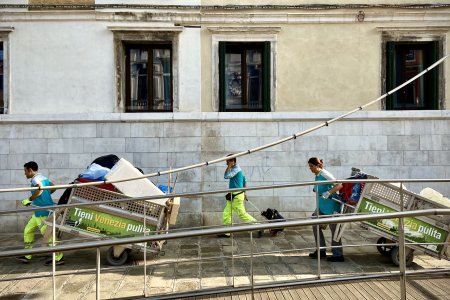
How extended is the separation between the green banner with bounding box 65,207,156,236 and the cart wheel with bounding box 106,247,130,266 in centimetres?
39

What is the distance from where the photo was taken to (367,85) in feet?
36.9

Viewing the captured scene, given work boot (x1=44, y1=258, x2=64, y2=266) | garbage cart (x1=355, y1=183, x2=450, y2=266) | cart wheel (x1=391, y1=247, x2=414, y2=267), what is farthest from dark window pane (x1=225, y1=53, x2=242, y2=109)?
work boot (x1=44, y1=258, x2=64, y2=266)

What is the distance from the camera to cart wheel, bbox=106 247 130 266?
787 centimetres

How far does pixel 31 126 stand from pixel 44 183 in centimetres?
323

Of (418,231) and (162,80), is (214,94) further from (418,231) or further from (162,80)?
(418,231)

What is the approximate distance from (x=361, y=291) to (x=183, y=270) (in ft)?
10.1

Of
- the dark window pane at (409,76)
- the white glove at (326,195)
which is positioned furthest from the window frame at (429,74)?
the white glove at (326,195)

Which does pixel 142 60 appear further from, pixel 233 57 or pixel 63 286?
pixel 63 286

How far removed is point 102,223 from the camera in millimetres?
7750

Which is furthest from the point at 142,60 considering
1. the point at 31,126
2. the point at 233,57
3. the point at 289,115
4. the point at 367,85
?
the point at 367,85

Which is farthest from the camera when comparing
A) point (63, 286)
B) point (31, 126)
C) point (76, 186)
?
point (31, 126)

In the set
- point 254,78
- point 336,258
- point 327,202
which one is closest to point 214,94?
point 254,78

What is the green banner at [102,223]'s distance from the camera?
Answer: 771cm

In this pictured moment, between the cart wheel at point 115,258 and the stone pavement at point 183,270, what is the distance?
0.48ft
